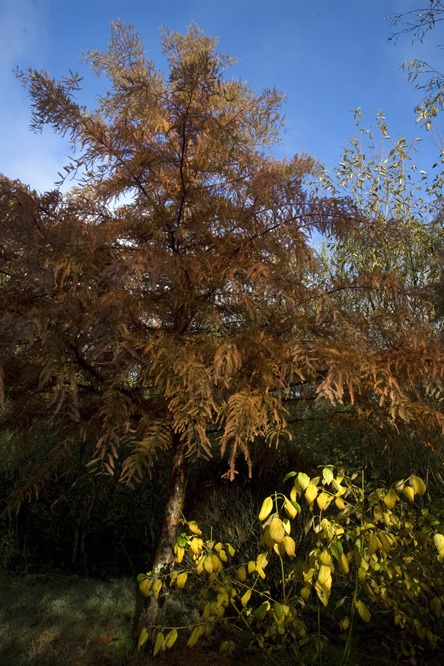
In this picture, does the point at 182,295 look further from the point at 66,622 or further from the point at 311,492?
the point at 66,622

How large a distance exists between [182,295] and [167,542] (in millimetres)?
2006

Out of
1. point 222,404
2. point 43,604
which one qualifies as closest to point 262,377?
point 222,404

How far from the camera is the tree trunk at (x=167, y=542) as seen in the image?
145 inches

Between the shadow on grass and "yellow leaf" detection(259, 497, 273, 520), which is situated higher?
"yellow leaf" detection(259, 497, 273, 520)

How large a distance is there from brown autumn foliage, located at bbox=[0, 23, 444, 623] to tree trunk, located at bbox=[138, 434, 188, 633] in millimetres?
42

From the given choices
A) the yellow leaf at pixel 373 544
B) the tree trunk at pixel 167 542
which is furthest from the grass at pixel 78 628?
the yellow leaf at pixel 373 544

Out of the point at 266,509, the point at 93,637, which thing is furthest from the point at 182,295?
the point at 93,637

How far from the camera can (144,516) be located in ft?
20.8

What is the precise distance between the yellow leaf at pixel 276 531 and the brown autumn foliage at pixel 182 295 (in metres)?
0.82

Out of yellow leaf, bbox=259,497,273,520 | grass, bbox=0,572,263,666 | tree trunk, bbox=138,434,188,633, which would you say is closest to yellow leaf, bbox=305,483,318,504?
yellow leaf, bbox=259,497,273,520

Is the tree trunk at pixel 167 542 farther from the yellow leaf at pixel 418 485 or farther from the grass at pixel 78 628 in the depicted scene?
the yellow leaf at pixel 418 485

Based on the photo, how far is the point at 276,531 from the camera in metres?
1.69

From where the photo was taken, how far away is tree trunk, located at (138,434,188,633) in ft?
12.1

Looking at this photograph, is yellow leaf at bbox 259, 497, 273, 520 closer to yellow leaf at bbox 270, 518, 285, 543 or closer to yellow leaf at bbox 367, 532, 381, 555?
yellow leaf at bbox 270, 518, 285, 543
